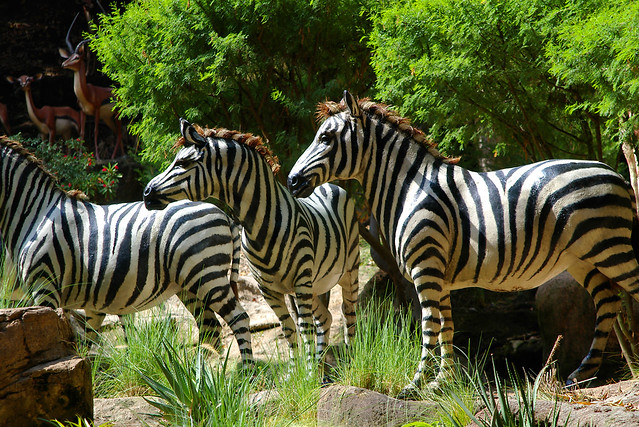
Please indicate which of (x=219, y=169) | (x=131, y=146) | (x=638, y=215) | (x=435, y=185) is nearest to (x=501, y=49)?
(x=435, y=185)

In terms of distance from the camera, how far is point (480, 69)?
5418 mm

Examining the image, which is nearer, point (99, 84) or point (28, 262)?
point (28, 262)

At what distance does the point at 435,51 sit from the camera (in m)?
5.70

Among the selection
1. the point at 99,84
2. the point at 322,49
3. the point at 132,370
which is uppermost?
the point at 99,84

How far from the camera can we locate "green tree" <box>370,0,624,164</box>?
5270mm

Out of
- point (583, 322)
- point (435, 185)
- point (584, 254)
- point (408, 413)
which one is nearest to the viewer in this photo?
point (408, 413)

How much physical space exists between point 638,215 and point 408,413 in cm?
289

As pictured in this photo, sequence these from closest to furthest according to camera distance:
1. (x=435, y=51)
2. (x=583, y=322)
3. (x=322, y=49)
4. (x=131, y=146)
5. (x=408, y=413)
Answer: (x=408, y=413), (x=435, y=51), (x=583, y=322), (x=322, y=49), (x=131, y=146)

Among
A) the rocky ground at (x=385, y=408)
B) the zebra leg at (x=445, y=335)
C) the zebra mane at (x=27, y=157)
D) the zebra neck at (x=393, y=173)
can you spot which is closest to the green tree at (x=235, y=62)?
the zebra mane at (x=27, y=157)

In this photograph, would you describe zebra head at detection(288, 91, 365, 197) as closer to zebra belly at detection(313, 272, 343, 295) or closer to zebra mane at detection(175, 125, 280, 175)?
zebra mane at detection(175, 125, 280, 175)

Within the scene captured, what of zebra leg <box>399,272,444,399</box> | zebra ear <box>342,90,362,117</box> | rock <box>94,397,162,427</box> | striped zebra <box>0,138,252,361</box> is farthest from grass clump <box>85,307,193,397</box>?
zebra ear <box>342,90,362,117</box>

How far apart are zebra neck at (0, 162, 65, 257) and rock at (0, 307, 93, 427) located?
2.08 metres

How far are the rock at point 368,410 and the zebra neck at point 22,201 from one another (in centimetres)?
333

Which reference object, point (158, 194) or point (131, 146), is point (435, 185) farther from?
point (131, 146)
